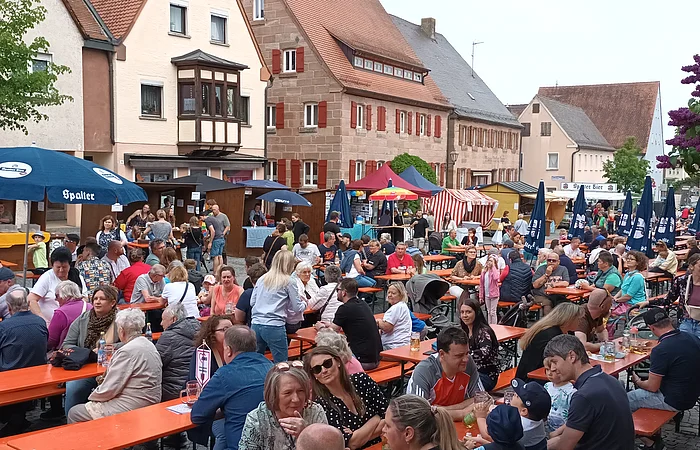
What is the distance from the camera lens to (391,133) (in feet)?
137

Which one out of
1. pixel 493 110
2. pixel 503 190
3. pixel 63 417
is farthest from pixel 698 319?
pixel 493 110

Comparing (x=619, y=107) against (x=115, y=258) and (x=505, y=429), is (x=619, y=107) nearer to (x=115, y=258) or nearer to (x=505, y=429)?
(x=115, y=258)

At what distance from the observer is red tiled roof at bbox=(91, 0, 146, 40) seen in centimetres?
2709

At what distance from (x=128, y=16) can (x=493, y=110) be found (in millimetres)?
33794

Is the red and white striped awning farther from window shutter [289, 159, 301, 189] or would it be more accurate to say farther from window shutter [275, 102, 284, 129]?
window shutter [275, 102, 284, 129]

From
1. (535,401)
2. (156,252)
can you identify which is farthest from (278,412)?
(156,252)

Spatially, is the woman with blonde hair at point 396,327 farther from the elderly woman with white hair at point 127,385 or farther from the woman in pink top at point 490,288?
the woman in pink top at point 490,288

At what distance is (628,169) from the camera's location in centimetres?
6444

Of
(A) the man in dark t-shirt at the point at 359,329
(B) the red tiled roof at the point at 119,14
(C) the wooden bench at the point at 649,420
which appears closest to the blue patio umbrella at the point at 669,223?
(C) the wooden bench at the point at 649,420

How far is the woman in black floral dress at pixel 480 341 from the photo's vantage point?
7172 mm

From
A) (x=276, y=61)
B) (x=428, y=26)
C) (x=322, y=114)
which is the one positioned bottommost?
(x=322, y=114)

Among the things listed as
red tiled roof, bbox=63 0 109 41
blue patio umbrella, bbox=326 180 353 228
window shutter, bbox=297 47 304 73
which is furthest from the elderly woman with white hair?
window shutter, bbox=297 47 304 73

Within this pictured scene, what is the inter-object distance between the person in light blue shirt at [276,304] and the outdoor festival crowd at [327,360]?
0.06 ft

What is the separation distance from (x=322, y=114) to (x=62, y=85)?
48.7 ft
